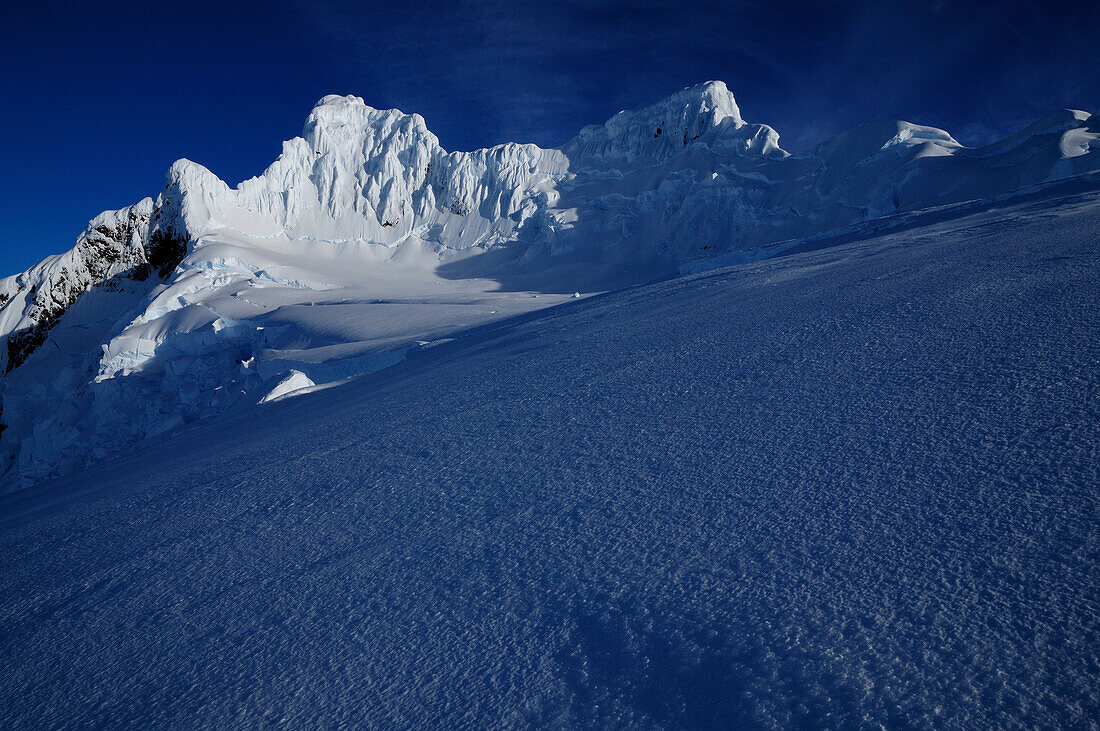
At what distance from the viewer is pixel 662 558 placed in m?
1.67

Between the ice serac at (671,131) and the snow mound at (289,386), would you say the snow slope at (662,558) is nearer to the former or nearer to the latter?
the snow mound at (289,386)

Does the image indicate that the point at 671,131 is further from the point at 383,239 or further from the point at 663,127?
the point at 383,239

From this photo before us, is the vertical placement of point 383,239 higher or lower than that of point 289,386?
higher

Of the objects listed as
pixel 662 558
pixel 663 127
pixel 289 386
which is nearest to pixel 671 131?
pixel 663 127

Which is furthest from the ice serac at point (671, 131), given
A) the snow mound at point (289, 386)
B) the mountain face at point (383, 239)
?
the snow mound at point (289, 386)

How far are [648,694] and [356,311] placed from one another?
55.8 feet

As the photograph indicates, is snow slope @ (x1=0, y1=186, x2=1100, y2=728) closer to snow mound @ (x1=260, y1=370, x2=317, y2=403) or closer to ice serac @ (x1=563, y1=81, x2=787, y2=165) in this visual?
snow mound @ (x1=260, y1=370, x2=317, y2=403)

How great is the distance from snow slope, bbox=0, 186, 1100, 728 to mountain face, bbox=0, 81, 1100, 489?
7892 mm

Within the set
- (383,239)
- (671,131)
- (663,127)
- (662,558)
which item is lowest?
(662,558)

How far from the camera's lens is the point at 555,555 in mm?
1841

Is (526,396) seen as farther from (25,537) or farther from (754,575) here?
(25,537)

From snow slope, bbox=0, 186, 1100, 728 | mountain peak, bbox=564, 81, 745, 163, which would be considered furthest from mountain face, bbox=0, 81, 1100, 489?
snow slope, bbox=0, 186, 1100, 728

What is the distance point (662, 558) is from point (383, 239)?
200 ft

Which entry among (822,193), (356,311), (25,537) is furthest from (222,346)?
(822,193)
